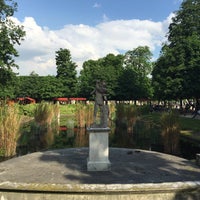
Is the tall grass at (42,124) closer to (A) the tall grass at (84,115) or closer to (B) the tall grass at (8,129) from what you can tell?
(A) the tall grass at (84,115)

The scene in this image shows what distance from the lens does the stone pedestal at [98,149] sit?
30.5 ft

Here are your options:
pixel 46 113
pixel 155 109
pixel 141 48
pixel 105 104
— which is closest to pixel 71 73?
pixel 141 48

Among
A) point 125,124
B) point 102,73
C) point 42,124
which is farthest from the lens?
point 102,73

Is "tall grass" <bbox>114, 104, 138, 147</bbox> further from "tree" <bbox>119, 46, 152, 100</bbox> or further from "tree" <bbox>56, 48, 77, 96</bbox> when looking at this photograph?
"tree" <bbox>56, 48, 77, 96</bbox>

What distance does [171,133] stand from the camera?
52.6ft

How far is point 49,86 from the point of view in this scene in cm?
6688

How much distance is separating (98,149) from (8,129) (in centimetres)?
598

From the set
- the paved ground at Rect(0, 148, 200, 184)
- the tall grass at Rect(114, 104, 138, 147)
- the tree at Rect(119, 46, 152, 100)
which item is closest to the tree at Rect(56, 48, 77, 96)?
the tree at Rect(119, 46, 152, 100)

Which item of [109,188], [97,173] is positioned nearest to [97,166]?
[97,173]

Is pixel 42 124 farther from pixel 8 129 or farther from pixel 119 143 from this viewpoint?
pixel 8 129

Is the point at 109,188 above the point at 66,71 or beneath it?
beneath

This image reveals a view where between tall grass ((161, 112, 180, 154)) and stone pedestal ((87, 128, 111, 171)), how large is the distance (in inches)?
295

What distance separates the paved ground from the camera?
8.33m

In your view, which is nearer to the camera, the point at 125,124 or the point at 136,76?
the point at 125,124
